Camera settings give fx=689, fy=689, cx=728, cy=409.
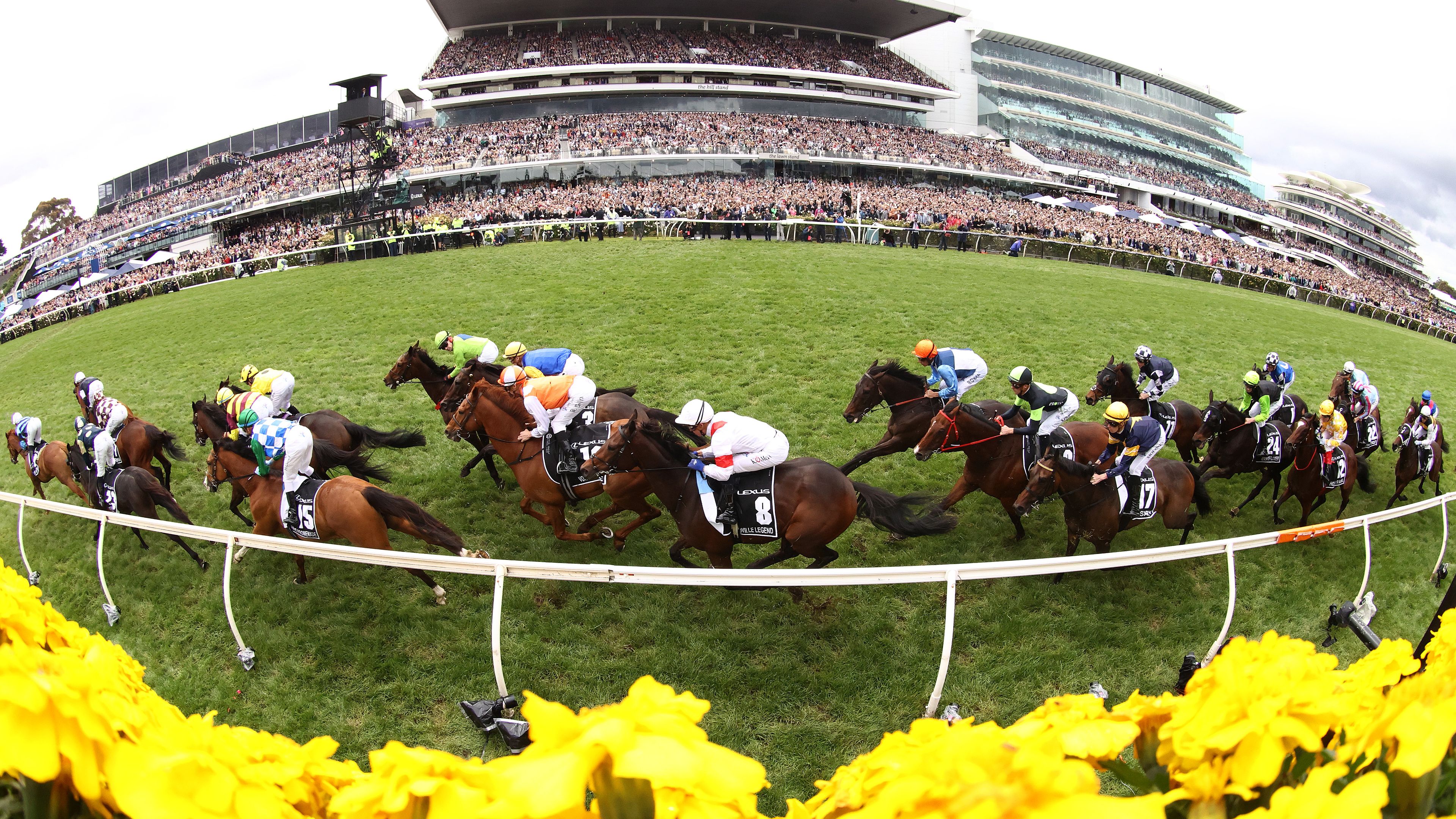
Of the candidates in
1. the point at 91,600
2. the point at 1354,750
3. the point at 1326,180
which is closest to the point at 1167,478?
the point at 1354,750

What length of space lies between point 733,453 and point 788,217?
70.4 feet

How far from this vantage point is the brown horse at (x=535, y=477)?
6133 mm

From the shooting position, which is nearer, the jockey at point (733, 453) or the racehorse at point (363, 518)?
the jockey at point (733, 453)

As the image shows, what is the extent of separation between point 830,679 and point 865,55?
52.4 metres

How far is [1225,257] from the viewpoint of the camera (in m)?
30.1

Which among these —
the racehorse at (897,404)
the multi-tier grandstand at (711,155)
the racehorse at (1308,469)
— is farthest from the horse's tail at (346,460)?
the multi-tier grandstand at (711,155)

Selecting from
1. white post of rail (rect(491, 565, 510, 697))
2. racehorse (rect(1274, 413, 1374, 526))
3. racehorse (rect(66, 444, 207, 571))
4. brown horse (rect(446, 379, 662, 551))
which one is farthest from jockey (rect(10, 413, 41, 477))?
racehorse (rect(1274, 413, 1374, 526))

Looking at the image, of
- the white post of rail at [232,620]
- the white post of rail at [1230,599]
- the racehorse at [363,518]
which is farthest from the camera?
the racehorse at [363,518]

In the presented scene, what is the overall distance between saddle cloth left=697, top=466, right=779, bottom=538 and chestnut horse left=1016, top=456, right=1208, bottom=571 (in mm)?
2026

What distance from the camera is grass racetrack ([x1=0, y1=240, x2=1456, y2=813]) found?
457 cm

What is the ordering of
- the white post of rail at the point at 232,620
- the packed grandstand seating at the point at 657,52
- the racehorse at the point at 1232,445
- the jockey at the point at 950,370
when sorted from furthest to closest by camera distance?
the packed grandstand seating at the point at 657,52 → the jockey at the point at 950,370 → the racehorse at the point at 1232,445 → the white post of rail at the point at 232,620

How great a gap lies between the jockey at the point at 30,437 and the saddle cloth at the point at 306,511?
14.1ft

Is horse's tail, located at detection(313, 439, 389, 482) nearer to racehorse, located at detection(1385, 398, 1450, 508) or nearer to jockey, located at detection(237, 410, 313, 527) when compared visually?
jockey, located at detection(237, 410, 313, 527)

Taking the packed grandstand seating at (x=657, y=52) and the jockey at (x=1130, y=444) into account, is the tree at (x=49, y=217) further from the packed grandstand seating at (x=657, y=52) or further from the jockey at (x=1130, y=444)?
the jockey at (x=1130, y=444)
